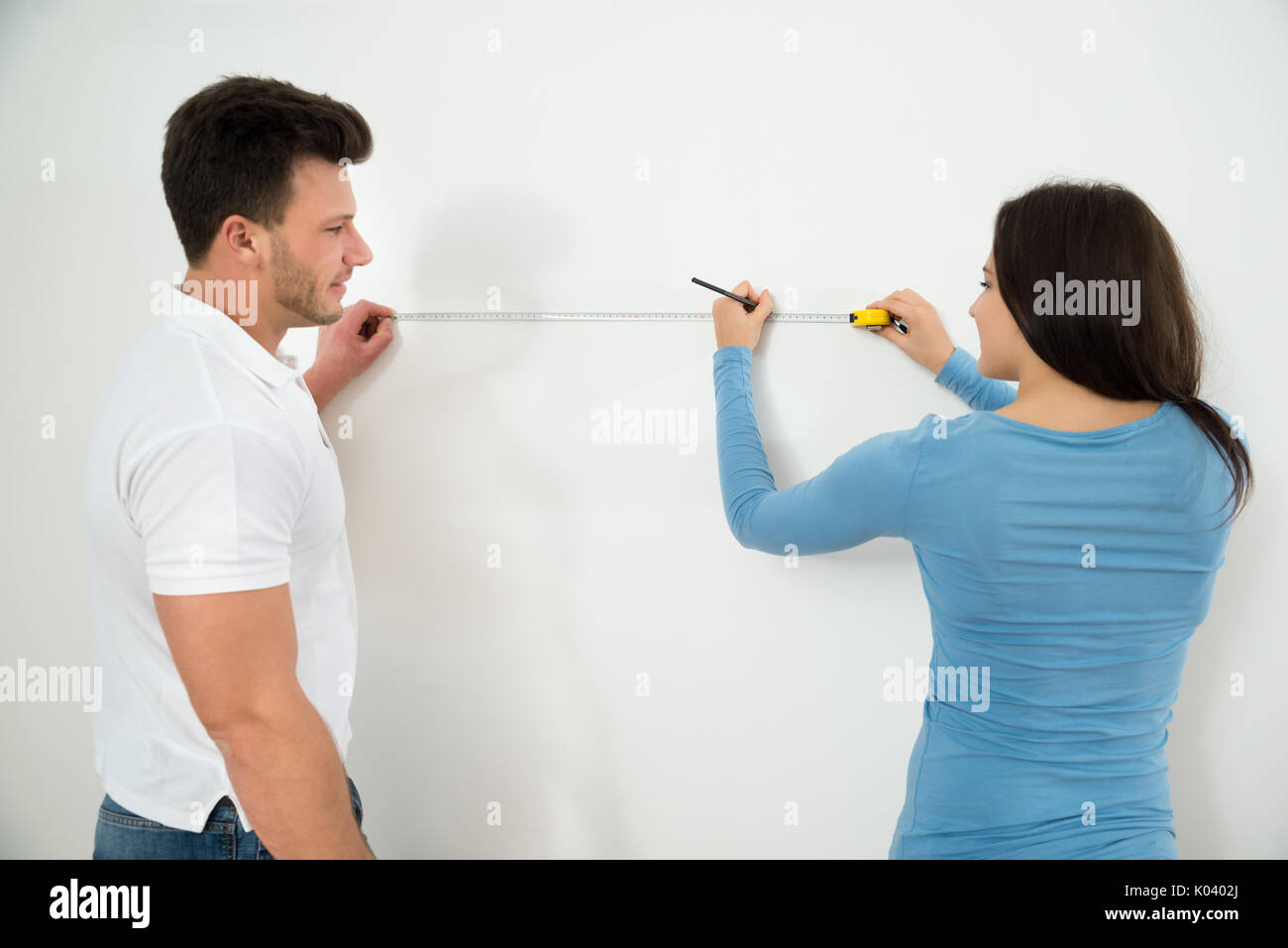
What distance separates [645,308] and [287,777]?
2.62 ft

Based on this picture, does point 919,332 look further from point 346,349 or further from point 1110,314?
point 346,349

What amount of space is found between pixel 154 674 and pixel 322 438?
32 cm

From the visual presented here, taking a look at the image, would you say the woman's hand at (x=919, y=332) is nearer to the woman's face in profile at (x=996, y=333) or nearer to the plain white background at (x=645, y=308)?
the plain white background at (x=645, y=308)

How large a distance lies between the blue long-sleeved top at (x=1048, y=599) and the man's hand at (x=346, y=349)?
71 cm

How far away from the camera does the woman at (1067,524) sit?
0.88 metres

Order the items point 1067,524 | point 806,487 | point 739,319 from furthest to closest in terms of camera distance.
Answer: point 739,319 → point 806,487 → point 1067,524

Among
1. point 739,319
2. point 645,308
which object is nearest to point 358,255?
point 645,308

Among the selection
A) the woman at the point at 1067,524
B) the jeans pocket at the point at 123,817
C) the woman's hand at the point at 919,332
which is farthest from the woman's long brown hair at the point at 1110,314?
the jeans pocket at the point at 123,817

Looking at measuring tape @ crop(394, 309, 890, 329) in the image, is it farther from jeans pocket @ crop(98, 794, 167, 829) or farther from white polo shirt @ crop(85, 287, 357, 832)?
jeans pocket @ crop(98, 794, 167, 829)

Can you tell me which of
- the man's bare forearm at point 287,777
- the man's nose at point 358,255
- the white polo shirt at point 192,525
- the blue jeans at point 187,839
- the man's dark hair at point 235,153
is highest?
the man's dark hair at point 235,153

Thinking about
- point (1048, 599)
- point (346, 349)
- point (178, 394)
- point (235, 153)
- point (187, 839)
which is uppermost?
point (235, 153)

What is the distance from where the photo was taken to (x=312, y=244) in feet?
3.15

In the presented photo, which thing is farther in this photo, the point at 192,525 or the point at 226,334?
the point at 226,334

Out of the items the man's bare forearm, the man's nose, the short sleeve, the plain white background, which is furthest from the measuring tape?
the man's bare forearm
